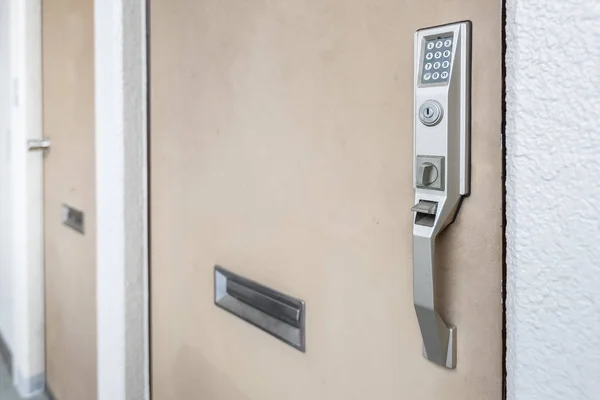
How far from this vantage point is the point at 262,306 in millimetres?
855

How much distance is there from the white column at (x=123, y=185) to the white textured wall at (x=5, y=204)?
1.40 metres

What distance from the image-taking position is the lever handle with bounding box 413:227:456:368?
0.53 m

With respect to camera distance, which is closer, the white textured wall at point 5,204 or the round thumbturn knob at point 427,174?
the round thumbturn knob at point 427,174

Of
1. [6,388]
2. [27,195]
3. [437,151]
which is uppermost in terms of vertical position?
[437,151]

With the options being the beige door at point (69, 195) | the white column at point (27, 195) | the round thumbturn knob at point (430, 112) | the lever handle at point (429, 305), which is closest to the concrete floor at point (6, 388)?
the white column at point (27, 195)

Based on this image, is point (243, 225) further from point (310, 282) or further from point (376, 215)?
point (376, 215)

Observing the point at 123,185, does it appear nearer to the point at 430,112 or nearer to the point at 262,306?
the point at 262,306

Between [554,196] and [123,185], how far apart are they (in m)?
1.04

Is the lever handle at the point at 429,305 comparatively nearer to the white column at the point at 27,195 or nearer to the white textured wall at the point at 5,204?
the white column at the point at 27,195

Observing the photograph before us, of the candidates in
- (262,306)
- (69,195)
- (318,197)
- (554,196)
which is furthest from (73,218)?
(554,196)

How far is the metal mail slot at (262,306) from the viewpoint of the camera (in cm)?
78

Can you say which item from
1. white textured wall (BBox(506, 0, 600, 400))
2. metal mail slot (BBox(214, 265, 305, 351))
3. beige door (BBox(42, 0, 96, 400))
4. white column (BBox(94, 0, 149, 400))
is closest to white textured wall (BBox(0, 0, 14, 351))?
beige door (BBox(42, 0, 96, 400))

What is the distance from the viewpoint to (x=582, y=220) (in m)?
0.37

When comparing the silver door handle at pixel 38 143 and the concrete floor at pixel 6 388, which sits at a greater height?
the silver door handle at pixel 38 143
